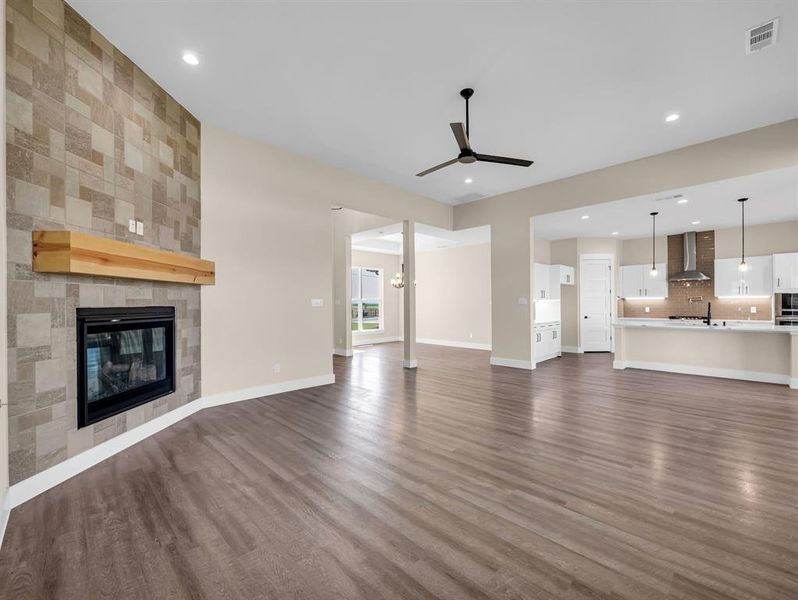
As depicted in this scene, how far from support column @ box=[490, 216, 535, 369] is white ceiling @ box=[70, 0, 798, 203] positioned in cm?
215

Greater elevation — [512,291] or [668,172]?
[668,172]

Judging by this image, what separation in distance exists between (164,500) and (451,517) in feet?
5.96

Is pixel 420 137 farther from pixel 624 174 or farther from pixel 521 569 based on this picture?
pixel 521 569

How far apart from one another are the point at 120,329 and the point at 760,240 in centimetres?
1160

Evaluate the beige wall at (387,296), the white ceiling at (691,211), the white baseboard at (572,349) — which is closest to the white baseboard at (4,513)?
the white ceiling at (691,211)

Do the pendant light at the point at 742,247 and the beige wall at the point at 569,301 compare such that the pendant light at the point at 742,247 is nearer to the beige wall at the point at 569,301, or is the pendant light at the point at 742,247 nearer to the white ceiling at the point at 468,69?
the beige wall at the point at 569,301

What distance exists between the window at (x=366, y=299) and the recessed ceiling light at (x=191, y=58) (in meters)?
7.75

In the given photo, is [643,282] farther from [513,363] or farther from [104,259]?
[104,259]

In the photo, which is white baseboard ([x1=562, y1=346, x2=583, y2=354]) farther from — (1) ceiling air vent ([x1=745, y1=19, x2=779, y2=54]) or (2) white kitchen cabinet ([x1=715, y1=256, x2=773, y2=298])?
(1) ceiling air vent ([x1=745, y1=19, x2=779, y2=54])

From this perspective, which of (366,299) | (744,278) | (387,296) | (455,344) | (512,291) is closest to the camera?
(512,291)

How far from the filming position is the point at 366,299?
11.2 meters

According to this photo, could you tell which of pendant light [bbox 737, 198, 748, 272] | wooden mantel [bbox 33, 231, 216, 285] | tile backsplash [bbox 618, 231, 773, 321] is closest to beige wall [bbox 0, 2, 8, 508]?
wooden mantel [bbox 33, 231, 216, 285]

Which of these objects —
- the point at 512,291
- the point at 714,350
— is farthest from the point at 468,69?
the point at 714,350

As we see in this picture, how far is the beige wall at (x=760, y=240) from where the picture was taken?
763 cm
